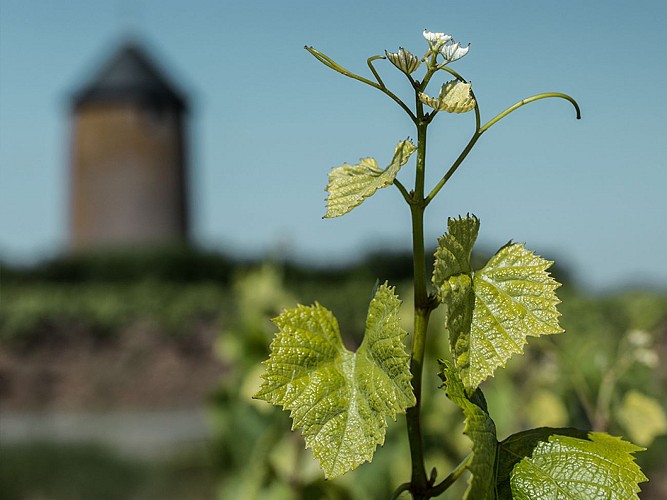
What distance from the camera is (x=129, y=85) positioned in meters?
22.0

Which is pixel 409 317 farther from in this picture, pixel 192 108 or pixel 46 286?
pixel 192 108

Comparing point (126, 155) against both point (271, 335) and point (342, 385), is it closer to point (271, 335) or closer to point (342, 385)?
point (271, 335)

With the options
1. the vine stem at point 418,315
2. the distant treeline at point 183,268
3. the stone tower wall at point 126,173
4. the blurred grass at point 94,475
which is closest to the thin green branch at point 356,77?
the vine stem at point 418,315

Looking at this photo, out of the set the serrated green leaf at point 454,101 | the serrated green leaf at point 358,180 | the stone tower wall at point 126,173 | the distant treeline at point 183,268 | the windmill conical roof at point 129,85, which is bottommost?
the distant treeline at point 183,268

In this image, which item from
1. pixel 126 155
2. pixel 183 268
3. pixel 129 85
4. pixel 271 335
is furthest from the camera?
pixel 126 155

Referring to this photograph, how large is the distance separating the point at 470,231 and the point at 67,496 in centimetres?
654

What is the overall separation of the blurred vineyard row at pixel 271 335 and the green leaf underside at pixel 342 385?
396 millimetres

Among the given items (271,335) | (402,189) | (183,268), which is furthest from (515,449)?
(183,268)

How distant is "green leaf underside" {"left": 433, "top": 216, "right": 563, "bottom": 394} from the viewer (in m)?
0.54

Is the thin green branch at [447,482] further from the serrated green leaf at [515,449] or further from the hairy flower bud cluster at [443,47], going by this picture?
the hairy flower bud cluster at [443,47]

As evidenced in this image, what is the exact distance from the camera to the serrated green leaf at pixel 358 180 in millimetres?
535

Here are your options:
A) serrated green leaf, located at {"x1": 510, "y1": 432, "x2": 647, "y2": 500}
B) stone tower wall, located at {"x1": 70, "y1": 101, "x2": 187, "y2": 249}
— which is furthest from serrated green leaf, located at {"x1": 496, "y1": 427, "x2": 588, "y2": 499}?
stone tower wall, located at {"x1": 70, "y1": 101, "x2": 187, "y2": 249}

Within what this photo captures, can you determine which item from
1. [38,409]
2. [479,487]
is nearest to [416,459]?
[479,487]

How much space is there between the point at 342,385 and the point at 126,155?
22340 millimetres
